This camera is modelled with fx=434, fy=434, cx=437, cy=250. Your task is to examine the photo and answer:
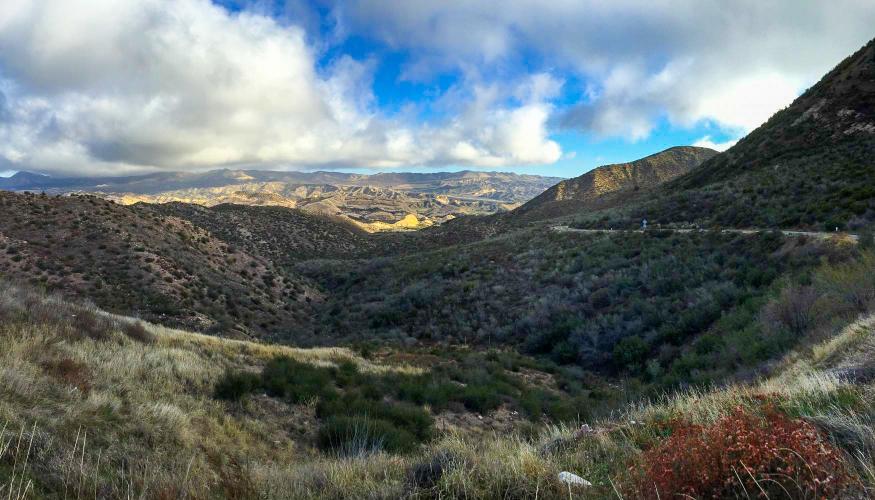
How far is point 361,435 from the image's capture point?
25.6ft

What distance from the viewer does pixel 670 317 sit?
1631 centimetres

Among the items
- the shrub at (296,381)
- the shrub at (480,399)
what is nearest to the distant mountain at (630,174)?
the shrub at (480,399)

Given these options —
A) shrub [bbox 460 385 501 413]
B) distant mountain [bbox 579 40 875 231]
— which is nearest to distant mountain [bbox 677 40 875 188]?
distant mountain [bbox 579 40 875 231]

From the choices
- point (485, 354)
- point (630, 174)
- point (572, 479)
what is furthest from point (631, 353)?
point (630, 174)

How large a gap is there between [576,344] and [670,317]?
144 inches

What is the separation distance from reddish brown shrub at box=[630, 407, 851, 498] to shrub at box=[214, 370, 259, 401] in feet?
26.1

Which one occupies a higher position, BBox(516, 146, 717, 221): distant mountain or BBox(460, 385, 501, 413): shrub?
BBox(516, 146, 717, 221): distant mountain

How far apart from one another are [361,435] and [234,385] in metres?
3.13

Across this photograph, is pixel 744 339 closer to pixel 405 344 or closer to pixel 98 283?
pixel 405 344

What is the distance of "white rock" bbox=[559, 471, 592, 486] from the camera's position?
3.70 meters

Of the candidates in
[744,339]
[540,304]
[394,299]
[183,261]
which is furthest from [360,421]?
[183,261]

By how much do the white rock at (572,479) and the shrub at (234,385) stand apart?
7.11 meters

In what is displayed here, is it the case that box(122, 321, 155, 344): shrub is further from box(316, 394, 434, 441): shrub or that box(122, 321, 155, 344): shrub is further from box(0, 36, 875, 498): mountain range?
box(316, 394, 434, 441): shrub

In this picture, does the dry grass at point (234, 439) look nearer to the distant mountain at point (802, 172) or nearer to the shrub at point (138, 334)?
the shrub at point (138, 334)
